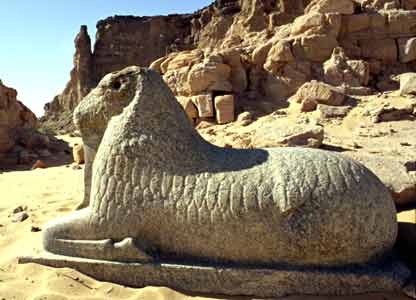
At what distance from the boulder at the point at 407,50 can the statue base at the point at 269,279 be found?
33.5 feet

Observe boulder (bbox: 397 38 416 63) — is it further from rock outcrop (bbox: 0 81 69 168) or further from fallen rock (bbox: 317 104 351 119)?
rock outcrop (bbox: 0 81 69 168)

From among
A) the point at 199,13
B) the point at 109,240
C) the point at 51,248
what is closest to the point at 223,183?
the point at 109,240

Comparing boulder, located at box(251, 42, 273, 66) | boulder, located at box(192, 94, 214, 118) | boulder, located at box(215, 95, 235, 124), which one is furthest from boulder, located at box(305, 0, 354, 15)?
boulder, located at box(192, 94, 214, 118)

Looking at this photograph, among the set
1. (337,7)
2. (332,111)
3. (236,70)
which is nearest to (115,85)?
(332,111)

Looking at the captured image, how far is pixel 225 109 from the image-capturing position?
1026cm

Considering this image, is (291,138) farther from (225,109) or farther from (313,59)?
(313,59)

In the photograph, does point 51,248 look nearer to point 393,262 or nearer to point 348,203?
point 348,203

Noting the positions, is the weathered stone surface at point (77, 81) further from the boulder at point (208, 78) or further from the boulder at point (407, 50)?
the boulder at point (407, 50)

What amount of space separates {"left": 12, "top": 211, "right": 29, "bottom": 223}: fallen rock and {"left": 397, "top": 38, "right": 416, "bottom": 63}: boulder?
10.8 meters

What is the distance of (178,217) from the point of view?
2576 mm

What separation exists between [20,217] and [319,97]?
7.37m

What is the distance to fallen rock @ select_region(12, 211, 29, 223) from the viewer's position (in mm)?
4225

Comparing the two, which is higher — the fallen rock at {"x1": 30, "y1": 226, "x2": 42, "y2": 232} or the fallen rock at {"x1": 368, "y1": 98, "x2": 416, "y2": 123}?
the fallen rock at {"x1": 368, "y1": 98, "x2": 416, "y2": 123}

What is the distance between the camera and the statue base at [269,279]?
2.42m
